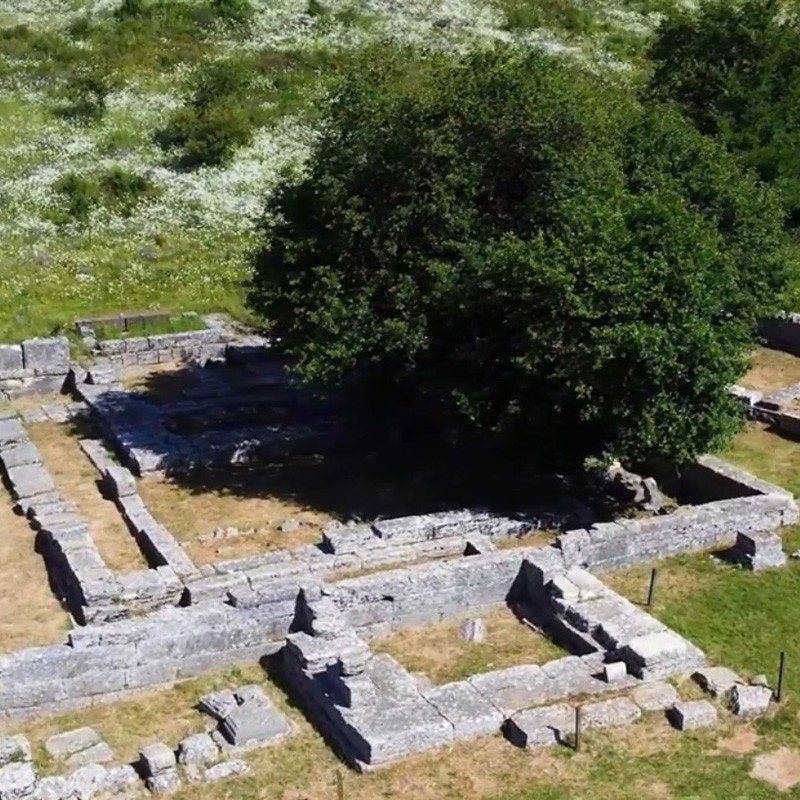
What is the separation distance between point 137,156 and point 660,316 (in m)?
27.0

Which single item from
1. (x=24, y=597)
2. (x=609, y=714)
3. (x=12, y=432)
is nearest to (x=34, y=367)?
(x=12, y=432)

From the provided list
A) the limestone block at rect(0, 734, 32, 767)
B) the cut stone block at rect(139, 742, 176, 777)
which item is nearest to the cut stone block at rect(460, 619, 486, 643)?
the cut stone block at rect(139, 742, 176, 777)

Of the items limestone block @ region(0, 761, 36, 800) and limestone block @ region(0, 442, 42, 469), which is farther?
limestone block @ region(0, 442, 42, 469)

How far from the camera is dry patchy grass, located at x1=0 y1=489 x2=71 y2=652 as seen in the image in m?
18.7

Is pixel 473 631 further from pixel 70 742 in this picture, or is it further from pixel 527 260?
pixel 527 260

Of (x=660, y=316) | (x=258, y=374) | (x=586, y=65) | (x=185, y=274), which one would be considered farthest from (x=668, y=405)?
(x=586, y=65)

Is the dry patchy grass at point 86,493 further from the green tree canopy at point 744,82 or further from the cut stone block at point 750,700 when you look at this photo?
the green tree canopy at point 744,82

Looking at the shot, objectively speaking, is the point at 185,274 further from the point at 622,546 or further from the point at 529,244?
the point at 622,546

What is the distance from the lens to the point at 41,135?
4397 centimetres

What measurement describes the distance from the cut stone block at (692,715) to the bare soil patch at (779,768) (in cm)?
83

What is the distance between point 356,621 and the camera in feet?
61.2

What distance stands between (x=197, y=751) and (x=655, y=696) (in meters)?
6.05

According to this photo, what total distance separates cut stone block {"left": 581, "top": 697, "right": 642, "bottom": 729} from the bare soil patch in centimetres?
163

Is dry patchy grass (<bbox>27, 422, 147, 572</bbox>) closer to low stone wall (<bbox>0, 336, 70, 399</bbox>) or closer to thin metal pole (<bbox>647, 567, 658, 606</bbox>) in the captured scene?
low stone wall (<bbox>0, 336, 70, 399</bbox>)
